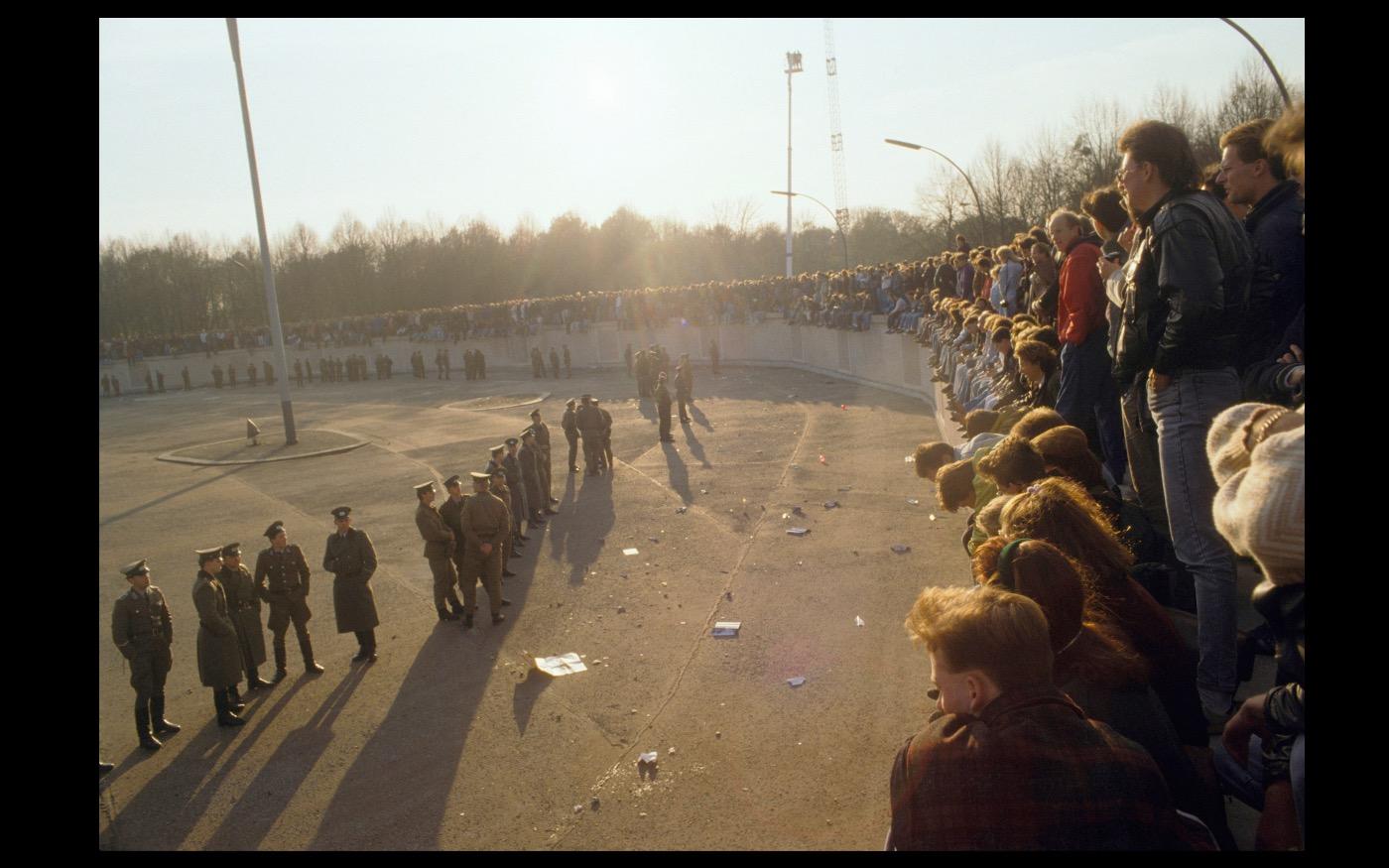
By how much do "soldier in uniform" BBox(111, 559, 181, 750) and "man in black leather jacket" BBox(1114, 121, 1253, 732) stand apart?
7.88 m

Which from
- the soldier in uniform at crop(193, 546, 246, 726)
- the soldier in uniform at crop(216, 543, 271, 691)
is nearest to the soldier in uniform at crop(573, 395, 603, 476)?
the soldier in uniform at crop(216, 543, 271, 691)

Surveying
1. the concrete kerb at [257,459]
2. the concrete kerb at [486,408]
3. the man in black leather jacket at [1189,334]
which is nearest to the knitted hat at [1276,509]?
the man in black leather jacket at [1189,334]

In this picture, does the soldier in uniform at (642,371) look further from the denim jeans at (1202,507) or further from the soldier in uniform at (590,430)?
the denim jeans at (1202,507)

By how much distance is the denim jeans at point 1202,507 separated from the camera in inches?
135

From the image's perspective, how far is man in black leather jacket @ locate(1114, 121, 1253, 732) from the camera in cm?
331

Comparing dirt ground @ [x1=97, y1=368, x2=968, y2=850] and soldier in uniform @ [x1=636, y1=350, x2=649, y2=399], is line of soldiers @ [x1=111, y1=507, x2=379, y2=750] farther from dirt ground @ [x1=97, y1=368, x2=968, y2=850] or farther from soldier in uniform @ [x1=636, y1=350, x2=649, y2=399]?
soldier in uniform @ [x1=636, y1=350, x2=649, y2=399]

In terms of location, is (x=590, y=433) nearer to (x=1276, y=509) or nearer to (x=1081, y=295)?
(x=1081, y=295)

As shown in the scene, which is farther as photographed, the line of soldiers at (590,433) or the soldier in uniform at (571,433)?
the soldier in uniform at (571,433)

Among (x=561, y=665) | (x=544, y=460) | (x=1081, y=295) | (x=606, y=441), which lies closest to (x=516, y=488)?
(x=544, y=460)

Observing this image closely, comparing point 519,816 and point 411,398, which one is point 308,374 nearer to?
point 411,398

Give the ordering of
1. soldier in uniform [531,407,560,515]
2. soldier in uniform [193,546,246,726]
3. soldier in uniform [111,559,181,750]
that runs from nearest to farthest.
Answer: soldier in uniform [111,559,181,750]
soldier in uniform [193,546,246,726]
soldier in uniform [531,407,560,515]

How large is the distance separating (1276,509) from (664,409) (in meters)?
20.2

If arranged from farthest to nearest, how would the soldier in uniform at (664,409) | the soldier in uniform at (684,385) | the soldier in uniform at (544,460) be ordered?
1. the soldier in uniform at (684,385)
2. the soldier in uniform at (664,409)
3. the soldier in uniform at (544,460)

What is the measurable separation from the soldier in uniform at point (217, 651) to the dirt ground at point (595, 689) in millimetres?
236
